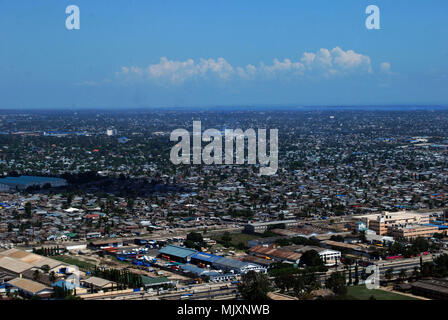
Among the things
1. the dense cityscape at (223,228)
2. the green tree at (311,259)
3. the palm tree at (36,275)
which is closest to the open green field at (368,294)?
the dense cityscape at (223,228)

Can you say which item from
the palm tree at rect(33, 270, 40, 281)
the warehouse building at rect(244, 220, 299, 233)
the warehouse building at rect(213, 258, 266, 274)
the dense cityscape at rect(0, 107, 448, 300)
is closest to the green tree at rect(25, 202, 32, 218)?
the dense cityscape at rect(0, 107, 448, 300)

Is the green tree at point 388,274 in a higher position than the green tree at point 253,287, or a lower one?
lower

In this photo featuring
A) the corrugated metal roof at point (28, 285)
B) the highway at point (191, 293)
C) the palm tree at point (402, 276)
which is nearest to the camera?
the highway at point (191, 293)

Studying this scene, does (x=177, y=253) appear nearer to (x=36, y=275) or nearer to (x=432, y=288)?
(x=36, y=275)

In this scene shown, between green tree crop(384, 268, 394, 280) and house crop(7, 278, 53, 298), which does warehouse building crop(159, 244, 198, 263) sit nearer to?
house crop(7, 278, 53, 298)

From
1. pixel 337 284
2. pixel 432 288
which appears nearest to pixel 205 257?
pixel 337 284

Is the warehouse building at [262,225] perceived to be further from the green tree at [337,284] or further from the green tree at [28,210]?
the green tree at [28,210]

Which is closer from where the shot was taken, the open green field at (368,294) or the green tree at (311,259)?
the open green field at (368,294)

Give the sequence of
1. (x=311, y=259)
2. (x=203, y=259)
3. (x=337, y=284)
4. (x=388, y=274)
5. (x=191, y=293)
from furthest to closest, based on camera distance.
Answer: (x=203, y=259)
(x=311, y=259)
(x=388, y=274)
(x=191, y=293)
(x=337, y=284)

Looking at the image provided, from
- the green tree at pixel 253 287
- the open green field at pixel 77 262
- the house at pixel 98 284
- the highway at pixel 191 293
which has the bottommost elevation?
the open green field at pixel 77 262
